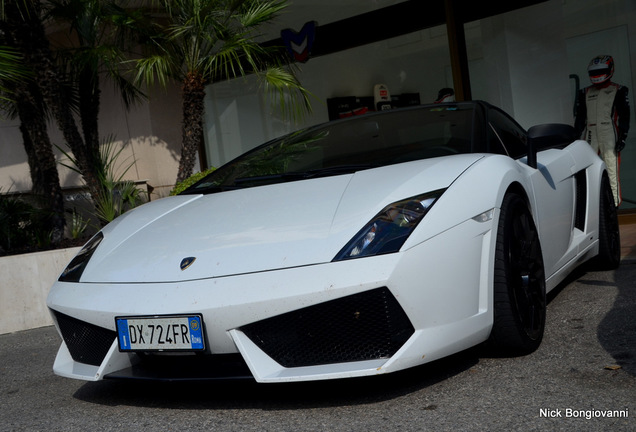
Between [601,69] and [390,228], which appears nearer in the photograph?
[390,228]

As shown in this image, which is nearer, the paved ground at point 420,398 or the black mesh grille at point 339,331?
the paved ground at point 420,398

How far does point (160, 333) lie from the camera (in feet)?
8.71

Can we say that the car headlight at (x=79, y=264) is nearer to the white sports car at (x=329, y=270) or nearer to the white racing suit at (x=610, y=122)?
the white sports car at (x=329, y=270)

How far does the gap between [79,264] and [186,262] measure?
0.66 m

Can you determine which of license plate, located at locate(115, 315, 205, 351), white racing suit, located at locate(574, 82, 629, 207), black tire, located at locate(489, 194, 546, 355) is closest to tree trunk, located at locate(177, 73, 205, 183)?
white racing suit, located at locate(574, 82, 629, 207)

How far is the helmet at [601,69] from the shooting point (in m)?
7.36

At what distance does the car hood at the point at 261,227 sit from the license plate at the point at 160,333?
169 millimetres

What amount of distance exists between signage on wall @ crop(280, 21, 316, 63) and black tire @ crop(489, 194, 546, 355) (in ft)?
21.9

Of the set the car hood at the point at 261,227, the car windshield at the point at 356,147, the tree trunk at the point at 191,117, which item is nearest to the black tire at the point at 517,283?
the car hood at the point at 261,227

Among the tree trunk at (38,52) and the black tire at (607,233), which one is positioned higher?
the tree trunk at (38,52)

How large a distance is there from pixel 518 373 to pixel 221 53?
16.8 ft

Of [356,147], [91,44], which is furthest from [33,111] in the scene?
[356,147]

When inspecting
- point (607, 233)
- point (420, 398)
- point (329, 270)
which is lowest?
point (420, 398)

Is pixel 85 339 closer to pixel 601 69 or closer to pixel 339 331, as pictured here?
pixel 339 331
